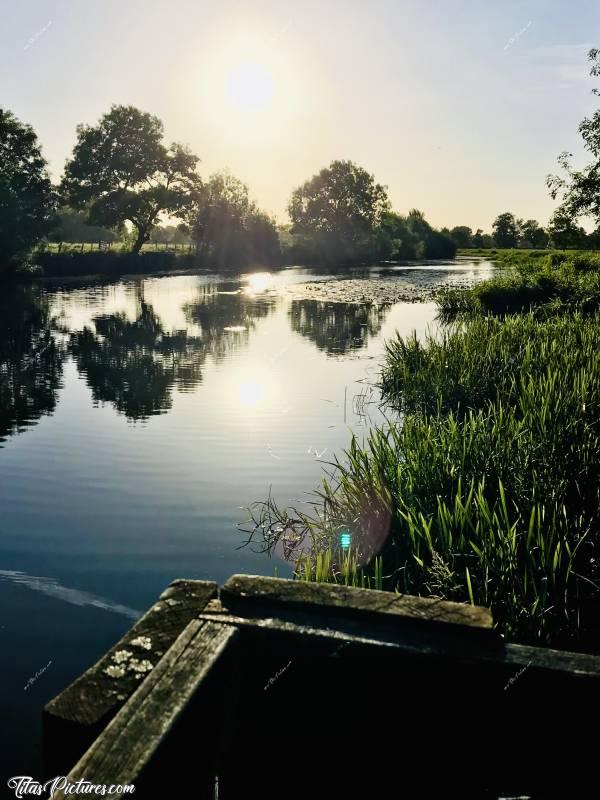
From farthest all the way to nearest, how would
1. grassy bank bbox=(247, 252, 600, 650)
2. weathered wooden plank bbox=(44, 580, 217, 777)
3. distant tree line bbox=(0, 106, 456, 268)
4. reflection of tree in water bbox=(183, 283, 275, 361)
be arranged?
distant tree line bbox=(0, 106, 456, 268)
reflection of tree in water bbox=(183, 283, 275, 361)
grassy bank bbox=(247, 252, 600, 650)
weathered wooden plank bbox=(44, 580, 217, 777)

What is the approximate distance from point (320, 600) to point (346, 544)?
10.1ft

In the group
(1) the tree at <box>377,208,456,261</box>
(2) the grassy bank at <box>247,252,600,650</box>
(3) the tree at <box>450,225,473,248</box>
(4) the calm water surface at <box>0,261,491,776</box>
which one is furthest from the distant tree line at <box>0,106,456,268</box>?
(3) the tree at <box>450,225,473,248</box>

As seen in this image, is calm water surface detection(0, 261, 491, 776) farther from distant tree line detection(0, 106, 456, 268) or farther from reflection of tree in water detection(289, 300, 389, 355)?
distant tree line detection(0, 106, 456, 268)

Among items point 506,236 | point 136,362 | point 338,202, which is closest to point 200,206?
point 338,202

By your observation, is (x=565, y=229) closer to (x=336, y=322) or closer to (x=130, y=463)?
(x=336, y=322)

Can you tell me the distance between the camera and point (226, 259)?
3054 inches

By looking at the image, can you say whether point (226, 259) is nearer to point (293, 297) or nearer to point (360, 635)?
point (293, 297)

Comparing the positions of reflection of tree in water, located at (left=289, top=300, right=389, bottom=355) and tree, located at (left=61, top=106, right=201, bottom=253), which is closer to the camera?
reflection of tree in water, located at (left=289, top=300, right=389, bottom=355)

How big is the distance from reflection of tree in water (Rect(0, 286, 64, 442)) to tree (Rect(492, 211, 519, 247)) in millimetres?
137545

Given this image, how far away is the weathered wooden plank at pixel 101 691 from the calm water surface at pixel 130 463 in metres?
1.65

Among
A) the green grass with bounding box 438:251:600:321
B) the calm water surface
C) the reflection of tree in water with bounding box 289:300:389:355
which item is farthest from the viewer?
the green grass with bounding box 438:251:600:321

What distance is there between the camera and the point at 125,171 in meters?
71.8

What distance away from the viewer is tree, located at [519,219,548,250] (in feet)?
481

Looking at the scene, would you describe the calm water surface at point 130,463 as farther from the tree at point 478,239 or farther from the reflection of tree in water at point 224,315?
the tree at point 478,239
